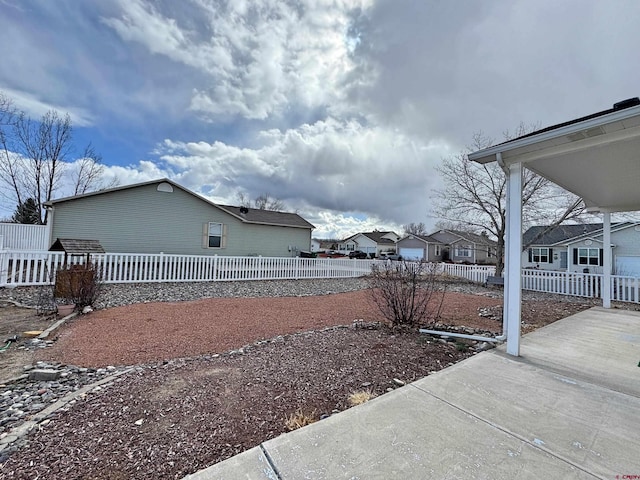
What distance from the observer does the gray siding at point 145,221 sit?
11.9 metres

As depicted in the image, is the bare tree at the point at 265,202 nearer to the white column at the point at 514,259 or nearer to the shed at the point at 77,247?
the shed at the point at 77,247

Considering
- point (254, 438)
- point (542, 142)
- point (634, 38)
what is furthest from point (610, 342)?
point (634, 38)

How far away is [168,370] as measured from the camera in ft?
11.1

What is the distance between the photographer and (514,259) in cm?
400

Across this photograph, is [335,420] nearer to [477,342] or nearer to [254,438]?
[254,438]

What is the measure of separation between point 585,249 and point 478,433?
26.3m

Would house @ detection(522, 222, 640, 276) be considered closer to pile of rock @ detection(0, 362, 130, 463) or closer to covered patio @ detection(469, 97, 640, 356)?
covered patio @ detection(469, 97, 640, 356)

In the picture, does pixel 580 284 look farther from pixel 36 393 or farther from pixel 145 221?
pixel 145 221

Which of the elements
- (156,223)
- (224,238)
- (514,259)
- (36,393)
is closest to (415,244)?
(224,238)

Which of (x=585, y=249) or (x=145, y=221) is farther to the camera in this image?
(x=585, y=249)

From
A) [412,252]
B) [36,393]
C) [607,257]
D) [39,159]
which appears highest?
[39,159]

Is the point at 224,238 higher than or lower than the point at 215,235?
lower

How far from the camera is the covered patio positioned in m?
3.21

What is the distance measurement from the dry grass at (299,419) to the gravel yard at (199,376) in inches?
1.2
